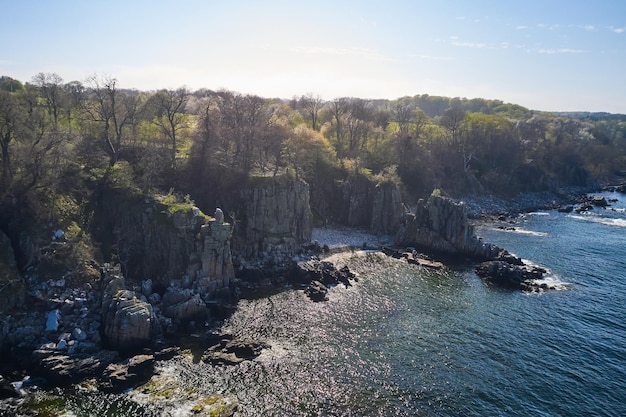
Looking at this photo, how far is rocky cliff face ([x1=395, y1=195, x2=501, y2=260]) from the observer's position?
245 ft

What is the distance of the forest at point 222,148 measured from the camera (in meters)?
53.6

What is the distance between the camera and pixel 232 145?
8012 cm

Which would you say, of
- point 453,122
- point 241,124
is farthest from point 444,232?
point 453,122

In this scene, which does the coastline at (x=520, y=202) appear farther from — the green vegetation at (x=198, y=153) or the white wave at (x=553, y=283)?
the white wave at (x=553, y=283)

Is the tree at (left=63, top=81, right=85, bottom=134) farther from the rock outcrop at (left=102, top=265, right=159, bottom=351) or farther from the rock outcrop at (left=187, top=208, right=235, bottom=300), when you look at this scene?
the rock outcrop at (left=102, top=265, right=159, bottom=351)

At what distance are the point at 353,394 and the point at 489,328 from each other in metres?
21.4

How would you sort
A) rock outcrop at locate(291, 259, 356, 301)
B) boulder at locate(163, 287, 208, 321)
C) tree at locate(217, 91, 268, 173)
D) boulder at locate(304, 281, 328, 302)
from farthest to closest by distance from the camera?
tree at locate(217, 91, 268, 173) → rock outcrop at locate(291, 259, 356, 301) → boulder at locate(304, 281, 328, 302) → boulder at locate(163, 287, 208, 321)

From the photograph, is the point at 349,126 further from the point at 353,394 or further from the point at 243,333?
the point at 353,394

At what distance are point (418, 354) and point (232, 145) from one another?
52.9 m

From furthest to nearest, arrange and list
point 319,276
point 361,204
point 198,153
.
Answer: point 361,204 → point 198,153 → point 319,276

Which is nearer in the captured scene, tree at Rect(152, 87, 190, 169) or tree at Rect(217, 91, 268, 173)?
tree at Rect(152, 87, 190, 169)

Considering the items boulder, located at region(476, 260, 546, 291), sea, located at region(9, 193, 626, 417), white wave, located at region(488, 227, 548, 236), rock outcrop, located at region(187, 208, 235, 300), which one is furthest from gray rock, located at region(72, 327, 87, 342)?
white wave, located at region(488, 227, 548, 236)

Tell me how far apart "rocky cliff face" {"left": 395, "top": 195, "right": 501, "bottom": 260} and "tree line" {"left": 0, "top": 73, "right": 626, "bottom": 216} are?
13785mm

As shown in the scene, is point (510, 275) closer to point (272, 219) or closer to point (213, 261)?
point (272, 219)
